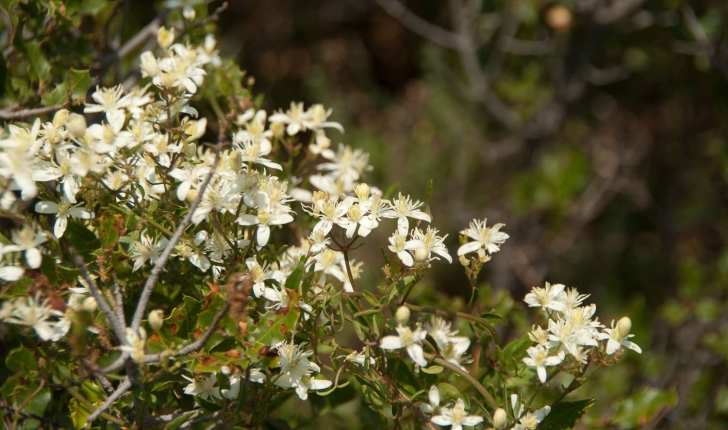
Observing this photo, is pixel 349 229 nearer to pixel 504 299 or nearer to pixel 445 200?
pixel 504 299

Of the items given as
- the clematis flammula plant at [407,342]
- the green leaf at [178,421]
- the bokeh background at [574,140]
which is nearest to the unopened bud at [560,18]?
the bokeh background at [574,140]

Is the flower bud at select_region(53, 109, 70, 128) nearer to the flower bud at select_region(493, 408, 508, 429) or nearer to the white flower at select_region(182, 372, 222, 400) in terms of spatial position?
the white flower at select_region(182, 372, 222, 400)

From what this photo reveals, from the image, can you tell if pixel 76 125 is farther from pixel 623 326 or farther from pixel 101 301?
pixel 623 326

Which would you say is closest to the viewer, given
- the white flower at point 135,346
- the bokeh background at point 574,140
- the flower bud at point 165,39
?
the white flower at point 135,346

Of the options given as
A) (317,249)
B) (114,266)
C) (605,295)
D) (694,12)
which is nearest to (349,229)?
(317,249)

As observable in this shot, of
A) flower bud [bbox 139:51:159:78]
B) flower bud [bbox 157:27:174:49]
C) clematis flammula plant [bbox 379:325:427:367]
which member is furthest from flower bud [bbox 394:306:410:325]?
flower bud [bbox 157:27:174:49]

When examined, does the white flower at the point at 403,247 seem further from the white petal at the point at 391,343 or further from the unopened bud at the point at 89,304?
the unopened bud at the point at 89,304
